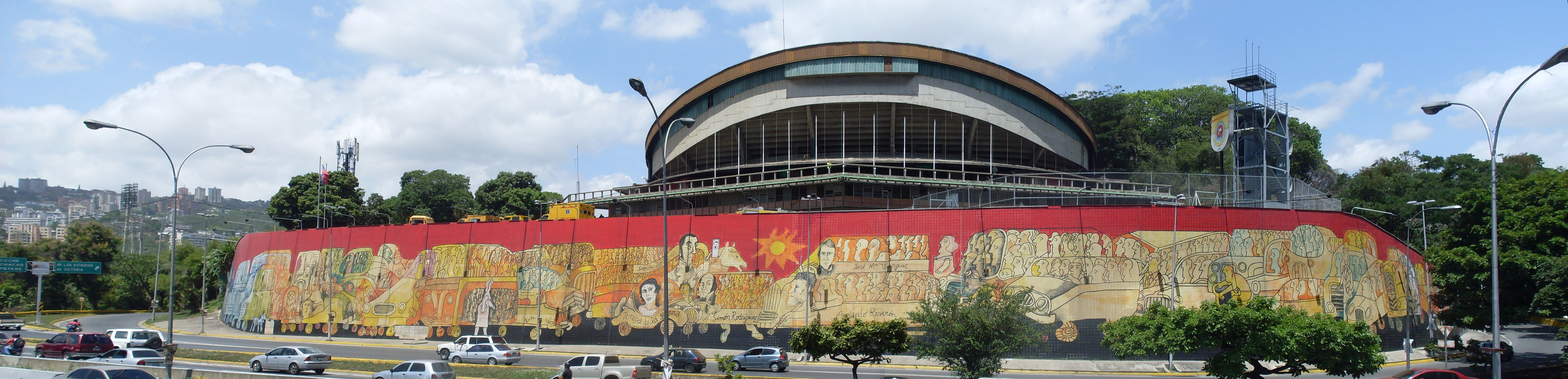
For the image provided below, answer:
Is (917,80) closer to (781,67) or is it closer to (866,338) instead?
(781,67)

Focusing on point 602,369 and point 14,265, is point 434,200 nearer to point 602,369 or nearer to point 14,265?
point 14,265

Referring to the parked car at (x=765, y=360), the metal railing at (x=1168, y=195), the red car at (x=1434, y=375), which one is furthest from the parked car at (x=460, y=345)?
the red car at (x=1434, y=375)

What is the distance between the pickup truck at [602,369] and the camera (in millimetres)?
28219

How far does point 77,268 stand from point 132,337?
5680 centimetres

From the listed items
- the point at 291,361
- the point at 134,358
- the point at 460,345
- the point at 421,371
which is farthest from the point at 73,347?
the point at 421,371

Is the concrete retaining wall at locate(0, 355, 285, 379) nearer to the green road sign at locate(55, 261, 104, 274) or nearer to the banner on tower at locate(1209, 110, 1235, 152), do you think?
the banner on tower at locate(1209, 110, 1235, 152)

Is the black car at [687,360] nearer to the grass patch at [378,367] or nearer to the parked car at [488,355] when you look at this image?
the grass patch at [378,367]

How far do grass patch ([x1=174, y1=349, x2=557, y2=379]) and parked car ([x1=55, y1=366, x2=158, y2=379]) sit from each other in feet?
25.8

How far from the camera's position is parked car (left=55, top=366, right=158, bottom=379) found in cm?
2416

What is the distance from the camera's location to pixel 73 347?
34.6 m

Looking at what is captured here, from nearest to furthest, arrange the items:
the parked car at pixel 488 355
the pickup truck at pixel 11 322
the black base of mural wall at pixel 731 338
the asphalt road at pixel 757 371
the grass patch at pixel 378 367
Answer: the grass patch at pixel 378 367, the asphalt road at pixel 757 371, the parked car at pixel 488 355, the black base of mural wall at pixel 731 338, the pickup truck at pixel 11 322

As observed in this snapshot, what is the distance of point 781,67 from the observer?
2207 inches

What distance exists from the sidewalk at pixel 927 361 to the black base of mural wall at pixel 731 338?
26cm

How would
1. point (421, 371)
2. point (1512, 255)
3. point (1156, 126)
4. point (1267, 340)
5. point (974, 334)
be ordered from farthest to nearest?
point (1156, 126), point (1512, 255), point (421, 371), point (974, 334), point (1267, 340)
